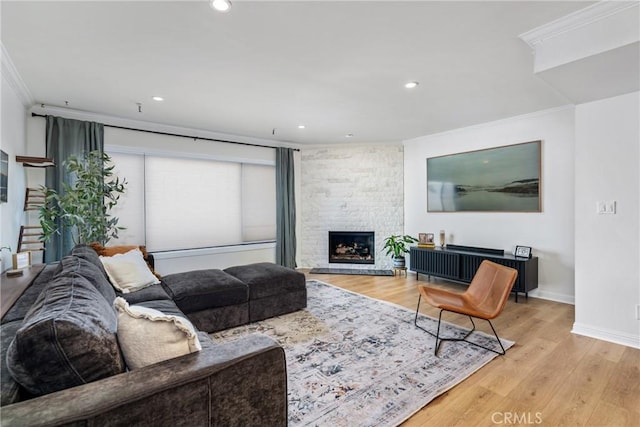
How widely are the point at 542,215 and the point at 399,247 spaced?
83.0 inches

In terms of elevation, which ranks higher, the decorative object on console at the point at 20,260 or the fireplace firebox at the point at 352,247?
the decorative object on console at the point at 20,260

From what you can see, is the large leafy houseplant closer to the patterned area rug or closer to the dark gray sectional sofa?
the patterned area rug

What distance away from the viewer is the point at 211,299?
9.59 ft

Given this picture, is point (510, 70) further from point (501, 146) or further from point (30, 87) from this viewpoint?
point (30, 87)

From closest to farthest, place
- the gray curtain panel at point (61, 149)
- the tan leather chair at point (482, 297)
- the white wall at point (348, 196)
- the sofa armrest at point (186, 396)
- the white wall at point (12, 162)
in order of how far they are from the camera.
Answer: the sofa armrest at point (186, 396)
the tan leather chair at point (482, 297)
the white wall at point (12, 162)
the gray curtain panel at point (61, 149)
the white wall at point (348, 196)

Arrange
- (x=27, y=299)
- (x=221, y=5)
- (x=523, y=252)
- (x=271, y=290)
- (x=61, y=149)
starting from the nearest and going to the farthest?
(x=221, y=5) < (x=27, y=299) < (x=271, y=290) < (x=61, y=149) < (x=523, y=252)

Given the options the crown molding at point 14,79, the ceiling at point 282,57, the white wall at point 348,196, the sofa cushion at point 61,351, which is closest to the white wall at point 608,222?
the ceiling at point 282,57

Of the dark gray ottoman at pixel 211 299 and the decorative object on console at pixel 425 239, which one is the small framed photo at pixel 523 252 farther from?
the dark gray ottoman at pixel 211 299

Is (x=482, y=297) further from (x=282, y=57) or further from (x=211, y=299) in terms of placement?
(x=282, y=57)

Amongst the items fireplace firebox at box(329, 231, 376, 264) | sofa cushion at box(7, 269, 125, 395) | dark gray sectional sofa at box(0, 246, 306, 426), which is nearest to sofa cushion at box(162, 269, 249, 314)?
dark gray sectional sofa at box(0, 246, 306, 426)

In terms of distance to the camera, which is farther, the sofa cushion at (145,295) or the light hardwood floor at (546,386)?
the sofa cushion at (145,295)

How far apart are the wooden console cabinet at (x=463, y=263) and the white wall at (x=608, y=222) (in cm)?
89

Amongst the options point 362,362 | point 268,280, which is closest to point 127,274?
point 268,280

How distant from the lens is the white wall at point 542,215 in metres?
3.79
